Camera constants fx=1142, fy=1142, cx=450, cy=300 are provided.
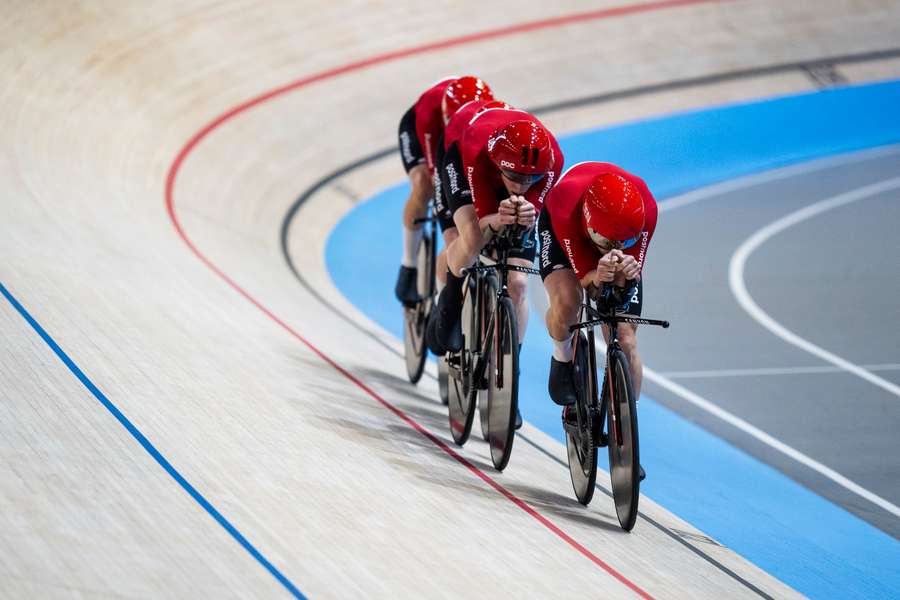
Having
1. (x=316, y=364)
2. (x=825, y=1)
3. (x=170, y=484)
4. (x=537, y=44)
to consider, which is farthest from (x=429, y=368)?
(x=825, y=1)

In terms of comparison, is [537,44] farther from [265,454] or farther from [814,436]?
[265,454]

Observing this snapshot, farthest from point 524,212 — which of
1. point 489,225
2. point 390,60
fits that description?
point 390,60

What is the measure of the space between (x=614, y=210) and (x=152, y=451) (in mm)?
1497

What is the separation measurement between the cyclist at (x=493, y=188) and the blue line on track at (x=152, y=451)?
1.36 m

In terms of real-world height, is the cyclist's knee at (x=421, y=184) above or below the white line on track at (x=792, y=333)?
above

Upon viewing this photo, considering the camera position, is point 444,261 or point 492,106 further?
point 444,261

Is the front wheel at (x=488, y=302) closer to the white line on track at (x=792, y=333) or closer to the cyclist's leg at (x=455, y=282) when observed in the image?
the cyclist's leg at (x=455, y=282)

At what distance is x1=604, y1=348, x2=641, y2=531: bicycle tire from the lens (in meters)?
3.37

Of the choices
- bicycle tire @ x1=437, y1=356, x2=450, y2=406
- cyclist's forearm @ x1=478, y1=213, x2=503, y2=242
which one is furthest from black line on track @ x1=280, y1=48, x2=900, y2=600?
cyclist's forearm @ x1=478, y1=213, x2=503, y2=242

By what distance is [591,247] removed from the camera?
142 inches

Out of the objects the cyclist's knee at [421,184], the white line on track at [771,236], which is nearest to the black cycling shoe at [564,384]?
the cyclist's knee at [421,184]

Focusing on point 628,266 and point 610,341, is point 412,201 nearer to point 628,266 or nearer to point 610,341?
point 610,341

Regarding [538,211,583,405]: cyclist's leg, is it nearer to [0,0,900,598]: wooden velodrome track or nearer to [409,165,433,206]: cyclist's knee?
[0,0,900,598]: wooden velodrome track

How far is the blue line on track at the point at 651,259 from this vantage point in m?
4.00
